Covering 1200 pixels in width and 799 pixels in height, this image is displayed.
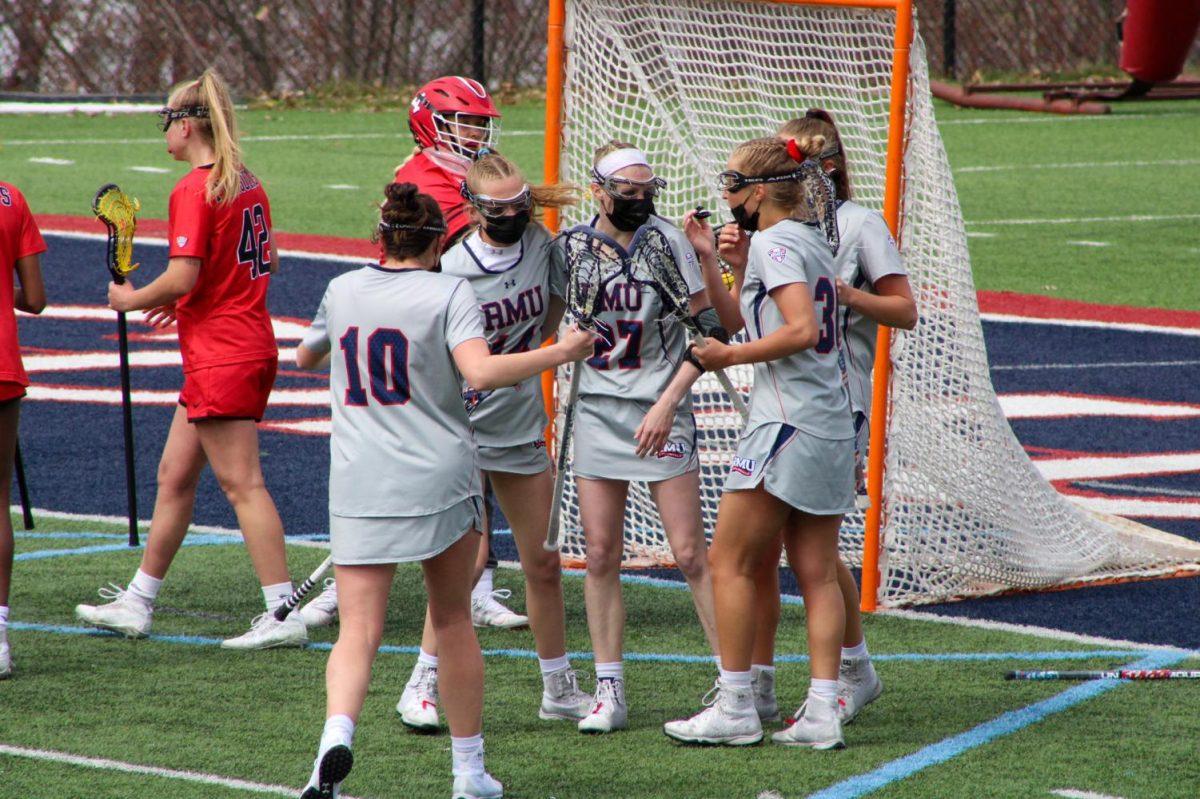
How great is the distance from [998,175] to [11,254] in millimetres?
18251

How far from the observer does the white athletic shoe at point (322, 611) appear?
7164 millimetres

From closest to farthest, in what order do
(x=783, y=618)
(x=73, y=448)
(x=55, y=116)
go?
(x=783, y=618)
(x=73, y=448)
(x=55, y=116)

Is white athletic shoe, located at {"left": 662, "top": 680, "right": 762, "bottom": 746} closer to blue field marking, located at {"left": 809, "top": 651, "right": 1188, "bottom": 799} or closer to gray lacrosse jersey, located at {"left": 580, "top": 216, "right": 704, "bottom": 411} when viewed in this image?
blue field marking, located at {"left": 809, "top": 651, "right": 1188, "bottom": 799}

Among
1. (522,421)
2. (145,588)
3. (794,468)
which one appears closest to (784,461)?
(794,468)

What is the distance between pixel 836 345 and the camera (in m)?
5.65

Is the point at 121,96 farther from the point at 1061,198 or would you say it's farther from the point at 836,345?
the point at 836,345

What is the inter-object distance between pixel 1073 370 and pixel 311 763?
27.8 ft

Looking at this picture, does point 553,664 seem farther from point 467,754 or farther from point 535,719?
point 467,754

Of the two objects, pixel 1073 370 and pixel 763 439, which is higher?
pixel 763 439

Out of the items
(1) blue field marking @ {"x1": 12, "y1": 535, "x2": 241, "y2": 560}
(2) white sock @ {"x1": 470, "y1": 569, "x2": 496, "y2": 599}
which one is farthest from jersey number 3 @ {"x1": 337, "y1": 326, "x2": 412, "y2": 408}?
(1) blue field marking @ {"x1": 12, "y1": 535, "x2": 241, "y2": 560}

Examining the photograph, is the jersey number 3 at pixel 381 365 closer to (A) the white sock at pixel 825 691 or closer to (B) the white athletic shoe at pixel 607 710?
(B) the white athletic shoe at pixel 607 710

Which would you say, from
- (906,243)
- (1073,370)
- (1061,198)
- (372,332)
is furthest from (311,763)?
(1061,198)

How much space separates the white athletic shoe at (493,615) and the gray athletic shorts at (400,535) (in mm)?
2196

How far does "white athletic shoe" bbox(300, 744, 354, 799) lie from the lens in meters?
4.67
